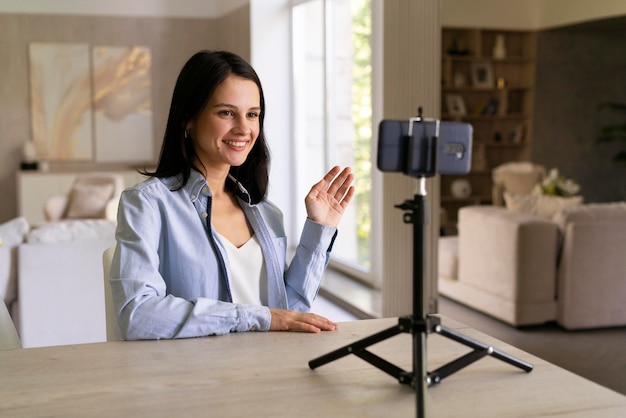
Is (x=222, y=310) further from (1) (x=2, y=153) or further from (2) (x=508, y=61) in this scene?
(1) (x=2, y=153)

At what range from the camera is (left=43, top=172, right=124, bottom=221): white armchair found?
7.65 m

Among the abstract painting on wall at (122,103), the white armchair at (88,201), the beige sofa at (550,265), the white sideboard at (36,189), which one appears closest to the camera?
the beige sofa at (550,265)

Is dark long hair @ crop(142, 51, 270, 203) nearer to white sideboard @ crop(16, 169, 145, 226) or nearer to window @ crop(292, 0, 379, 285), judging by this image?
window @ crop(292, 0, 379, 285)

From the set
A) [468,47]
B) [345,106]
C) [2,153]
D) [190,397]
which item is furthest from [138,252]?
[2,153]

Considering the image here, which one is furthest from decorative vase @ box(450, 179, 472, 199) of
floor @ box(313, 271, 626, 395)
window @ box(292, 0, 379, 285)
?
floor @ box(313, 271, 626, 395)

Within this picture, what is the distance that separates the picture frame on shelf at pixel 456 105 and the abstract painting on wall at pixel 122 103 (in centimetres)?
452

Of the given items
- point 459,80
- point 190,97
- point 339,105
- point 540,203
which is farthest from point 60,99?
point 190,97

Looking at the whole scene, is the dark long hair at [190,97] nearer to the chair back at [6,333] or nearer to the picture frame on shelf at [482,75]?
the chair back at [6,333]

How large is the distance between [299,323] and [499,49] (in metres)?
4.94

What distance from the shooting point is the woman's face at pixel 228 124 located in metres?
1.95

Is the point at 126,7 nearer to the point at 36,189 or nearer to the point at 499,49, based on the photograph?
the point at 36,189

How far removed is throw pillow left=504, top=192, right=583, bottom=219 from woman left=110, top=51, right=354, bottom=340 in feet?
11.0

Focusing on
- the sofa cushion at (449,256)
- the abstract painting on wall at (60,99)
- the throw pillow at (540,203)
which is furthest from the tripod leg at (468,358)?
the abstract painting on wall at (60,99)

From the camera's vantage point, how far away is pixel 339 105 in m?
7.33
